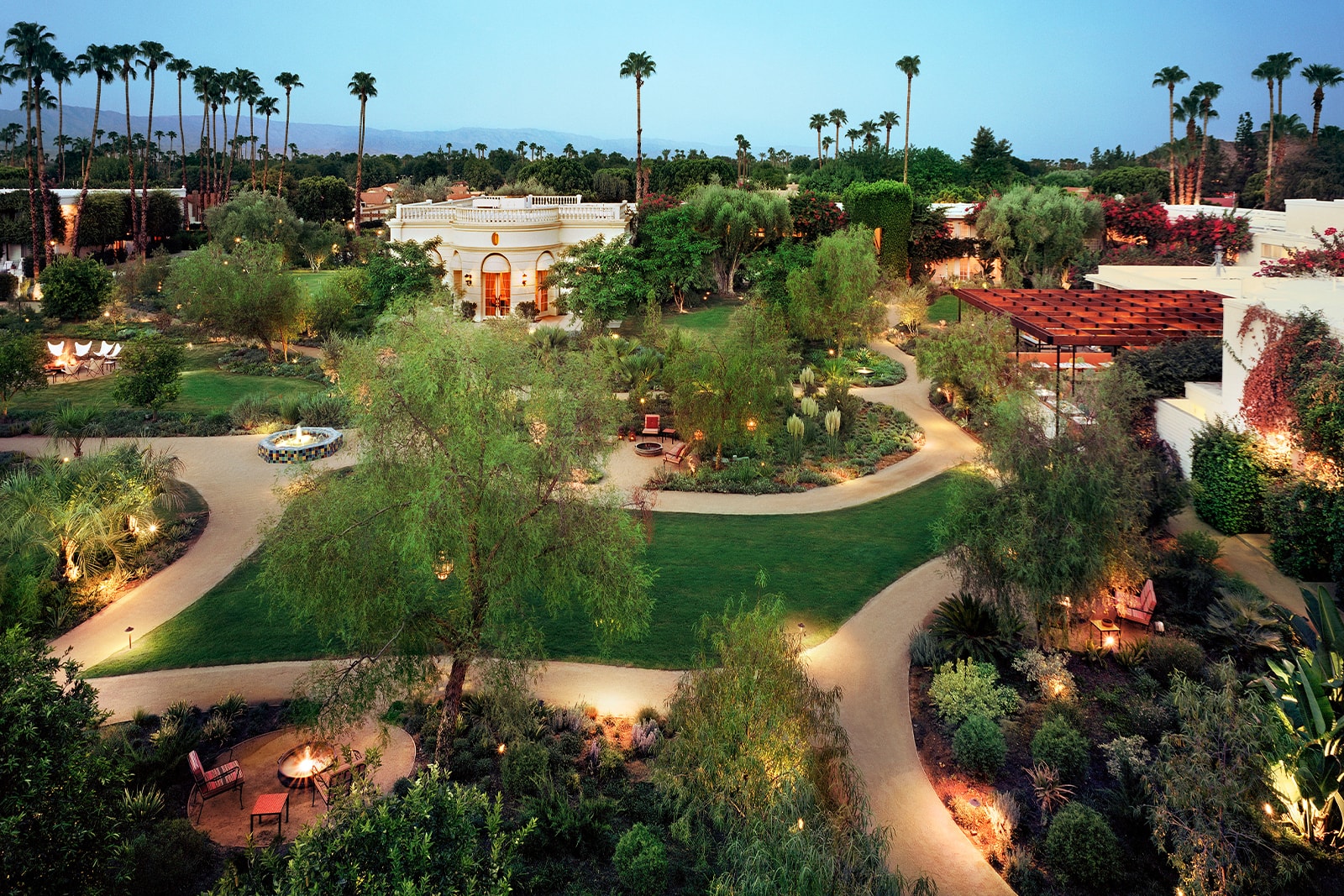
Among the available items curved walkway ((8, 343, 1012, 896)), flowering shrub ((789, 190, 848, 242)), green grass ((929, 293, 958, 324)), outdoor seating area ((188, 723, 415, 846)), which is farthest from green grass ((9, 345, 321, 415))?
green grass ((929, 293, 958, 324))

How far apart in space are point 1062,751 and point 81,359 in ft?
111

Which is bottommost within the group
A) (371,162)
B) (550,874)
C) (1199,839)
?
(550,874)

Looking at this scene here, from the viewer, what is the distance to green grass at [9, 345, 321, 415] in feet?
92.0

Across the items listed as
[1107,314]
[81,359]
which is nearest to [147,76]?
[81,359]

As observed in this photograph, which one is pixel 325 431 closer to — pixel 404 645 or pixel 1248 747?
pixel 404 645

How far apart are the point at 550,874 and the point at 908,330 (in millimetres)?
34035

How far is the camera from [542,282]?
3931cm

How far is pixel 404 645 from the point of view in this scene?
1035cm

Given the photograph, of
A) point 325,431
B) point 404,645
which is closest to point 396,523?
point 404,645

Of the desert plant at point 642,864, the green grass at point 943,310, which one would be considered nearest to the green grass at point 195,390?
the desert plant at point 642,864

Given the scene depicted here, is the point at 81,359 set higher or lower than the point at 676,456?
higher

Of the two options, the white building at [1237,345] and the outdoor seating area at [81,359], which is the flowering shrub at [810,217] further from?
the outdoor seating area at [81,359]

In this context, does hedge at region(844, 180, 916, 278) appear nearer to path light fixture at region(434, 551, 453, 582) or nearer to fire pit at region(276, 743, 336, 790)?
path light fixture at region(434, 551, 453, 582)

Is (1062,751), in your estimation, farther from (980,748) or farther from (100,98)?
(100,98)
